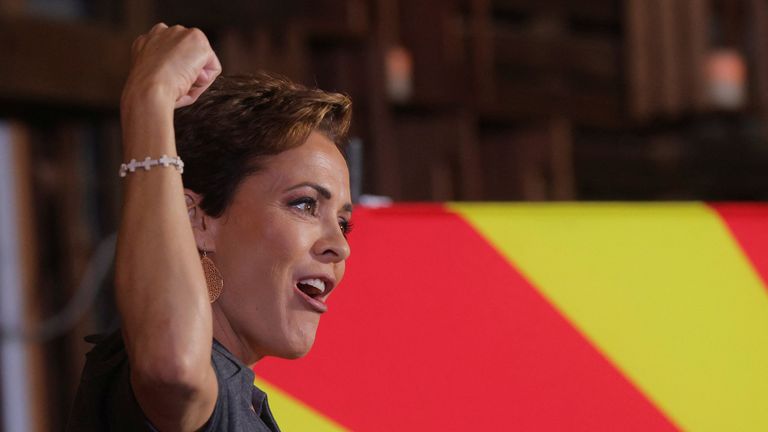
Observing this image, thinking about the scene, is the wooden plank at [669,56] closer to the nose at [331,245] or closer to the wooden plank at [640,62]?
the wooden plank at [640,62]

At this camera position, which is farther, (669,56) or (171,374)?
(669,56)

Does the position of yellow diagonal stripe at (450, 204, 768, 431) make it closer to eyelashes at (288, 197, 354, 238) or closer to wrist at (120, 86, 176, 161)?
eyelashes at (288, 197, 354, 238)

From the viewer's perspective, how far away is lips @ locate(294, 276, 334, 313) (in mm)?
1104

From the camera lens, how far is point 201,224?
1106 millimetres

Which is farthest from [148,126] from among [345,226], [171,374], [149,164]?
[345,226]

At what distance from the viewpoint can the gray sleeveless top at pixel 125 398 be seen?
37.2 inches

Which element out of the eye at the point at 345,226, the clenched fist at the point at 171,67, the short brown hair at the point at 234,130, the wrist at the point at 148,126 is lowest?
the eye at the point at 345,226

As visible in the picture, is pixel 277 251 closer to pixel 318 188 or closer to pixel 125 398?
pixel 318 188

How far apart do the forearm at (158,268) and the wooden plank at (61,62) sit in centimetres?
220

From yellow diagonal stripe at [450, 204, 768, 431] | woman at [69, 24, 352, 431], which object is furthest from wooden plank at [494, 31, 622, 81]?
woman at [69, 24, 352, 431]

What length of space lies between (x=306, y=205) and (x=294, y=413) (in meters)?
0.21

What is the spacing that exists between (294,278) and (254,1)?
2.54 m

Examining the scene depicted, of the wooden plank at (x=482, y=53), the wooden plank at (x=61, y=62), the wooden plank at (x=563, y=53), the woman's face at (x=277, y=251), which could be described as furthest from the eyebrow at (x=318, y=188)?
the wooden plank at (x=563, y=53)

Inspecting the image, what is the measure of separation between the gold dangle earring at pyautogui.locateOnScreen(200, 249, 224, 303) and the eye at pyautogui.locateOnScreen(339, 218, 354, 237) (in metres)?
0.13
